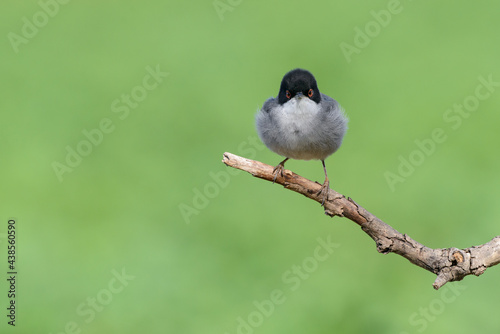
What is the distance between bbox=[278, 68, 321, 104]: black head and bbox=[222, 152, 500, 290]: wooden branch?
751 millimetres

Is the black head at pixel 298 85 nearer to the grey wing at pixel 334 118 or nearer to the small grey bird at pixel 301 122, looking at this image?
the small grey bird at pixel 301 122

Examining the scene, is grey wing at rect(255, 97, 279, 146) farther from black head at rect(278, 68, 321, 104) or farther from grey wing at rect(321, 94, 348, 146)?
grey wing at rect(321, 94, 348, 146)

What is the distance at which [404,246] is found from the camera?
4902 millimetres

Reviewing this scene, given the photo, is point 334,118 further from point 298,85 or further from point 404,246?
point 404,246

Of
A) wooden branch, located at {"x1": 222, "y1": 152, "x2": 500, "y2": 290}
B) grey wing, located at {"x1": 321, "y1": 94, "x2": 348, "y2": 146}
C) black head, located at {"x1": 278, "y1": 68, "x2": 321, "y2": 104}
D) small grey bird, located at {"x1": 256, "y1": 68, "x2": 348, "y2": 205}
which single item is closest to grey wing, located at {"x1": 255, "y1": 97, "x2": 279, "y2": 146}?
small grey bird, located at {"x1": 256, "y1": 68, "x2": 348, "y2": 205}

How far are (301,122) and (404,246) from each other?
4.83 feet

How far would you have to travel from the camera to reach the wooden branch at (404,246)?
4.71 metres

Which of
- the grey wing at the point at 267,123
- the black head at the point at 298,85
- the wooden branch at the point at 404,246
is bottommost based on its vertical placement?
the wooden branch at the point at 404,246

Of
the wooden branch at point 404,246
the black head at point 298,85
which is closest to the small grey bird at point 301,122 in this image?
the black head at point 298,85

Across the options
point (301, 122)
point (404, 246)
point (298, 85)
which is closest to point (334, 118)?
point (301, 122)

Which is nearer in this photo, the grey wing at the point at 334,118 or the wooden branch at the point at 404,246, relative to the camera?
the wooden branch at the point at 404,246

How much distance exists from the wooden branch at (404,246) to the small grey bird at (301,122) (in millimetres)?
316

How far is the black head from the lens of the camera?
5.62 meters

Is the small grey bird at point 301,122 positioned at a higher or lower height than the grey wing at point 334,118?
lower
